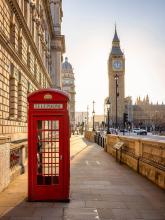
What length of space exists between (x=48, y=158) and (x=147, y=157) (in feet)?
19.1

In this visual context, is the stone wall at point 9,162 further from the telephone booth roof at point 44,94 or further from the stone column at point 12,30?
the stone column at point 12,30

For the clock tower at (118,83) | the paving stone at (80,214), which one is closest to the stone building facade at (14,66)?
the paving stone at (80,214)

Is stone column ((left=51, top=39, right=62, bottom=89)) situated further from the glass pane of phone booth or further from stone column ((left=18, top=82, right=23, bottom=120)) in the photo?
the glass pane of phone booth

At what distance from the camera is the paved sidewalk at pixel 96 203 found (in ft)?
28.1

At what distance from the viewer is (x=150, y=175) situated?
1398cm

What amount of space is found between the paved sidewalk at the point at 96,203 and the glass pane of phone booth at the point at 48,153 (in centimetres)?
66

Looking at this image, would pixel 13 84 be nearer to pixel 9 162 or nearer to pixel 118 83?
pixel 9 162

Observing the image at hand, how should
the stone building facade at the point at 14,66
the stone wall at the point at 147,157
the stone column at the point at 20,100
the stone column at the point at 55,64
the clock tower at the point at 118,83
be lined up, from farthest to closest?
the clock tower at the point at 118,83
the stone column at the point at 55,64
the stone column at the point at 20,100
the stone building facade at the point at 14,66
the stone wall at the point at 147,157

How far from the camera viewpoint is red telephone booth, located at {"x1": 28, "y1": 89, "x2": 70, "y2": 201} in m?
10.2

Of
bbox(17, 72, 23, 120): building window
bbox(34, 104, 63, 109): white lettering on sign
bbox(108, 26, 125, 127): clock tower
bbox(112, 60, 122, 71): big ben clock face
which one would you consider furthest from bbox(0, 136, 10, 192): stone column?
bbox(112, 60, 122, 71): big ben clock face

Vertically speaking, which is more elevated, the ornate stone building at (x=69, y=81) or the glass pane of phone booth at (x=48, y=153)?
the ornate stone building at (x=69, y=81)

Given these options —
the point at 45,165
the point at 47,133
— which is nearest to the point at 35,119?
the point at 47,133

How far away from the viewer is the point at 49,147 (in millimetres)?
10195

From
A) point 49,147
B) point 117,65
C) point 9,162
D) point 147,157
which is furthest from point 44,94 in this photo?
point 117,65
